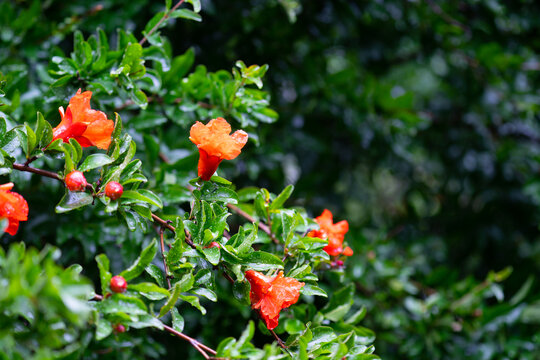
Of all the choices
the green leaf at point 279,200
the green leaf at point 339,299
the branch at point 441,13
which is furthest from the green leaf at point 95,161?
the branch at point 441,13

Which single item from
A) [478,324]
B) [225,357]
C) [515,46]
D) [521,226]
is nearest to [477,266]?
[521,226]

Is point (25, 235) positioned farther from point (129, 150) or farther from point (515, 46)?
point (515, 46)

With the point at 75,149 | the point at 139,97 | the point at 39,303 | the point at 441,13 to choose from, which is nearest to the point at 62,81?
the point at 139,97

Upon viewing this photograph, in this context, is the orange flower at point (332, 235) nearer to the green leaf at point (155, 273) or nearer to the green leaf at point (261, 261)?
the green leaf at point (261, 261)

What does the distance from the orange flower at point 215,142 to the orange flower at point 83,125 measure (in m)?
0.16

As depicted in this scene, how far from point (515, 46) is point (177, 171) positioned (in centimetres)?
161

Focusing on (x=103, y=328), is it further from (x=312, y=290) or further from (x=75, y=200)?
(x=312, y=290)

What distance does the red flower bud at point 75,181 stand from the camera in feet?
2.47

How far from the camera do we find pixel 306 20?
5.62 feet

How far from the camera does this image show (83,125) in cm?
82

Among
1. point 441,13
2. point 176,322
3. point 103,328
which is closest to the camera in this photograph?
point 103,328

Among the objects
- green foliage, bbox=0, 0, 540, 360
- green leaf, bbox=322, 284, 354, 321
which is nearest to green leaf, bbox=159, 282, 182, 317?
green foliage, bbox=0, 0, 540, 360

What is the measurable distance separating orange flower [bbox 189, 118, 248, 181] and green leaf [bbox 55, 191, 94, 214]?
200 millimetres

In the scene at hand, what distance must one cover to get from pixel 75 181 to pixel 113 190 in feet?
0.20
